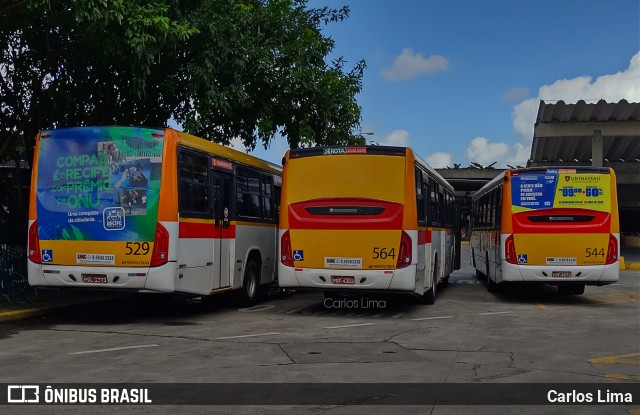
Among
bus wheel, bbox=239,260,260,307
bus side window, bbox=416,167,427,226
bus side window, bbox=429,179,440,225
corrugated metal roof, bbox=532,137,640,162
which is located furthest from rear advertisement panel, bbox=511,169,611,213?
corrugated metal roof, bbox=532,137,640,162

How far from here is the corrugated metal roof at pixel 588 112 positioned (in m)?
33.9

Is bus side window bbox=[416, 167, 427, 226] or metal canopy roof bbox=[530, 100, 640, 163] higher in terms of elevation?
metal canopy roof bbox=[530, 100, 640, 163]

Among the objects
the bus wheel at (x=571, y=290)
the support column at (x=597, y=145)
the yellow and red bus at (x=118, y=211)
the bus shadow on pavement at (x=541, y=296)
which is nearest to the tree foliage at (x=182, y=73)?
the yellow and red bus at (x=118, y=211)

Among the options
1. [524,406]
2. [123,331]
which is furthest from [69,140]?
[524,406]

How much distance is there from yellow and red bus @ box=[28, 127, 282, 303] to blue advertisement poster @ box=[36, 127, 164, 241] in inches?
0.7

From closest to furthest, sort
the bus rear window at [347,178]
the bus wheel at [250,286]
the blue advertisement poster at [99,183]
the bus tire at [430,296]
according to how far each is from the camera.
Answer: the blue advertisement poster at [99,183]
the bus rear window at [347,178]
the bus wheel at [250,286]
the bus tire at [430,296]

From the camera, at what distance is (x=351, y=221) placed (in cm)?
1330

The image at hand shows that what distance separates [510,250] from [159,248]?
850 centimetres

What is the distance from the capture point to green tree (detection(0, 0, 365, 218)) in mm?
14672

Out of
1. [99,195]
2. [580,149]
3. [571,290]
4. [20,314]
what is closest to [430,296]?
[571,290]

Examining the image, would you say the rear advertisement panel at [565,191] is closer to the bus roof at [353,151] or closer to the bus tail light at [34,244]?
the bus roof at [353,151]

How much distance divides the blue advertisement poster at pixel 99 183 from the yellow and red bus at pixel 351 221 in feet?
9.41

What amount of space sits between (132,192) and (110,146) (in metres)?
0.92

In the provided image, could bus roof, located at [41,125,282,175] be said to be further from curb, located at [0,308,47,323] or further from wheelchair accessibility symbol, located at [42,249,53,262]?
curb, located at [0,308,47,323]
